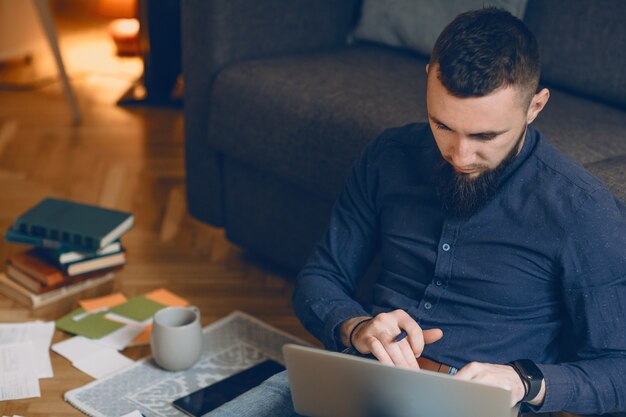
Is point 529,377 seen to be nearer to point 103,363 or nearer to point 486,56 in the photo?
point 486,56

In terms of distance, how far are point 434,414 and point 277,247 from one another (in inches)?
47.4

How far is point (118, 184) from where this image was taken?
9.70 ft

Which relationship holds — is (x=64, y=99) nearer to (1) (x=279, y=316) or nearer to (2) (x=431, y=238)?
(1) (x=279, y=316)

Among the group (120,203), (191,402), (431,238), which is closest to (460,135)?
(431,238)

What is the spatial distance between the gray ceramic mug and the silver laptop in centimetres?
65

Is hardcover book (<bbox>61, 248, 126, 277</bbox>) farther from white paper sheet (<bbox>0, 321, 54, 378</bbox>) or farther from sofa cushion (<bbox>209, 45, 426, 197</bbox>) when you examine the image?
sofa cushion (<bbox>209, 45, 426, 197</bbox>)

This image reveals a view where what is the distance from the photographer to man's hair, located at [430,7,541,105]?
4.08ft

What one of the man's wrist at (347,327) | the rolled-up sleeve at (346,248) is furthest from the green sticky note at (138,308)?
the man's wrist at (347,327)

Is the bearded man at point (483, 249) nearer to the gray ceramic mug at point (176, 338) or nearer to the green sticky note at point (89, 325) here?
the gray ceramic mug at point (176, 338)

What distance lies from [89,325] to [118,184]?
88cm

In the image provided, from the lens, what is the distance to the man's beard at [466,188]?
4.37 feet

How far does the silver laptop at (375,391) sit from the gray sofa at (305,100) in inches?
29.2

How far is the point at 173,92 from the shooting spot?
3.85m

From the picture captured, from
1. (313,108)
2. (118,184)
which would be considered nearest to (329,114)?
(313,108)
